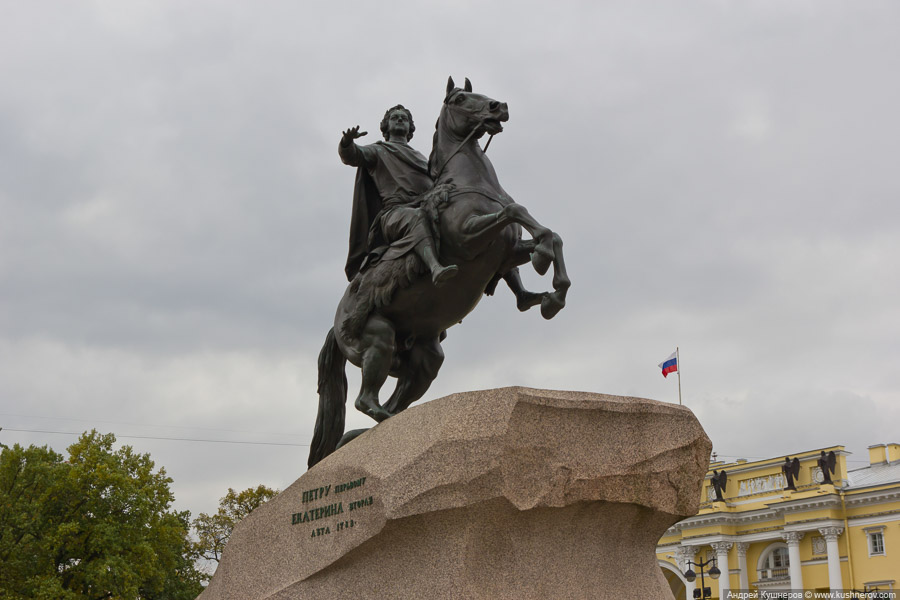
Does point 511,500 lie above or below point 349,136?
below

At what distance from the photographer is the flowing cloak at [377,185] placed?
8617 millimetres

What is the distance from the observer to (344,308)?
8469mm

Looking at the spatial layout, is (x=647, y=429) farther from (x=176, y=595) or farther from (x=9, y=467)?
(x=176, y=595)

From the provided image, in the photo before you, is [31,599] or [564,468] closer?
[564,468]

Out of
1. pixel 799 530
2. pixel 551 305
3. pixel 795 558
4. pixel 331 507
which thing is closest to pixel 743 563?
pixel 795 558

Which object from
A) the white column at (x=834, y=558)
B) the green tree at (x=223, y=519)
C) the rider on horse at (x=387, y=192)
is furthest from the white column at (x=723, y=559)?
the rider on horse at (x=387, y=192)

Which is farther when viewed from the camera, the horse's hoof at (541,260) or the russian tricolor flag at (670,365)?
the russian tricolor flag at (670,365)

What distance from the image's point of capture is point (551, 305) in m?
6.73

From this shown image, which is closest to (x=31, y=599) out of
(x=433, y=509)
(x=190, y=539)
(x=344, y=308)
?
(x=190, y=539)

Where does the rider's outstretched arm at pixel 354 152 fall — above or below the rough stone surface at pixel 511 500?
above

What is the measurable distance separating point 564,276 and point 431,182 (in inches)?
96.4

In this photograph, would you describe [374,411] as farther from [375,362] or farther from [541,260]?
[541,260]

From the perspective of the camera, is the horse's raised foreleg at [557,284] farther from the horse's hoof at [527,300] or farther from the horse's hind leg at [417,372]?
the horse's hind leg at [417,372]

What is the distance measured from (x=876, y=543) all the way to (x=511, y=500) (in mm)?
45330
